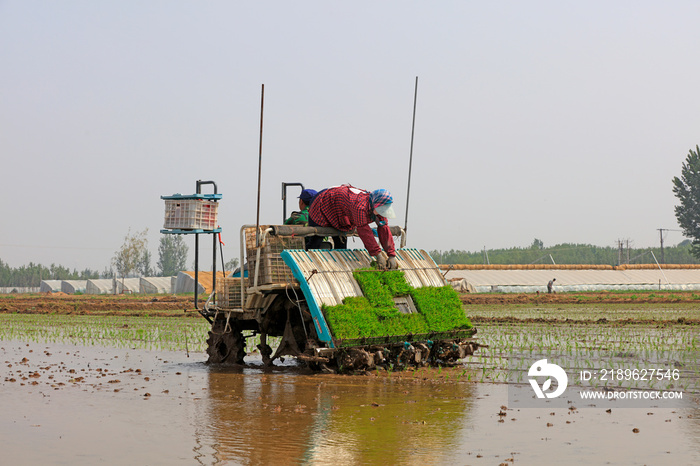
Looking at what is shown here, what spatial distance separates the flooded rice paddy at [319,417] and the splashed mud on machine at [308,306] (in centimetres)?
33

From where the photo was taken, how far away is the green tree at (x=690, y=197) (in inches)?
3403

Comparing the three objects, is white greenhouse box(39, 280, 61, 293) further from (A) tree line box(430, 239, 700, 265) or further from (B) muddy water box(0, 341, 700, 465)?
(B) muddy water box(0, 341, 700, 465)

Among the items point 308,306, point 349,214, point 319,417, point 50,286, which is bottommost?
point 50,286

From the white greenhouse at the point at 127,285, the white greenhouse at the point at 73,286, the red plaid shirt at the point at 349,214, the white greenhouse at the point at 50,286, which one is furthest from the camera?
the white greenhouse at the point at 50,286

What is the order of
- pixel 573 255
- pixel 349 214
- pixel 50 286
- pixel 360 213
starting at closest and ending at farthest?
1. pixel 360 213
2. pixel 349 214
3. pixel 50 286
4. pixel 573 255

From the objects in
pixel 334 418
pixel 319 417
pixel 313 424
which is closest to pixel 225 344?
pixel 319 417

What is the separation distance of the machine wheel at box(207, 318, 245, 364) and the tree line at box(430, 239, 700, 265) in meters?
85.4

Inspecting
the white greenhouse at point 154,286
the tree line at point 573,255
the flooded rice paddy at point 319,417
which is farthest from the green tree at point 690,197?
the flooded rice paddy at point 319,417

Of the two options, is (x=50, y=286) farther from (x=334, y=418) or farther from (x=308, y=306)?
(x=334, y=418)

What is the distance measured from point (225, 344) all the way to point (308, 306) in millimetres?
2526

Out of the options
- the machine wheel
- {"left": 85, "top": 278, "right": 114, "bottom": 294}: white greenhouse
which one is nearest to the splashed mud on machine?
the machine wheel

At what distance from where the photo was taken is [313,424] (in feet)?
24.2

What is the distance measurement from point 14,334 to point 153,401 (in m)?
13.7

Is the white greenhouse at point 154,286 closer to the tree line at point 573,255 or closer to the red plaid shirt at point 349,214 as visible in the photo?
the tree line at point 573,255
